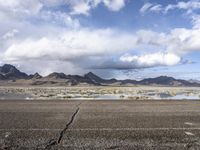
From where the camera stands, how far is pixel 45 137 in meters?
10.5

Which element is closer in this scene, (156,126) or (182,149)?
(182,149)

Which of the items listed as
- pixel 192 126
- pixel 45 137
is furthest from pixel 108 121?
pixel 45 137

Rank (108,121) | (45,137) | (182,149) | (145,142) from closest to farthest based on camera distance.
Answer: (182,149) → (145,142) → (45,137) → (108,121)

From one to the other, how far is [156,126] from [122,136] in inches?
107

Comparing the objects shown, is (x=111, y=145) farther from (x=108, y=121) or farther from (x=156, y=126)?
(x=108, y=121)

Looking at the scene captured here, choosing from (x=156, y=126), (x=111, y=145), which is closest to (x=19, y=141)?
(x=111, y=145)

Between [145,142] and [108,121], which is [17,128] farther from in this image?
[145,142]

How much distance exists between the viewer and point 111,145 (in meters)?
9.34

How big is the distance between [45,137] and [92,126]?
2868 millimetres

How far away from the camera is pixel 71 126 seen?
42.9 ft

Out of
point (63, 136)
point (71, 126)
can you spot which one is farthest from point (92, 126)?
point (63, 136)

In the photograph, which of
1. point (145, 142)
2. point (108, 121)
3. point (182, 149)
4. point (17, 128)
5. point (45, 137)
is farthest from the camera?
point (108, 121)

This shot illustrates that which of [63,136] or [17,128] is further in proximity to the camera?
[17,128]

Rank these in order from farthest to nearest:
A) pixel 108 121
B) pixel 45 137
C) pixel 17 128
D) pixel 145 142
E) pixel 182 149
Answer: pixel 108 121 → pixel 17 128 → pixel 45 137 → pixel 145 142 → pixel 182 149
